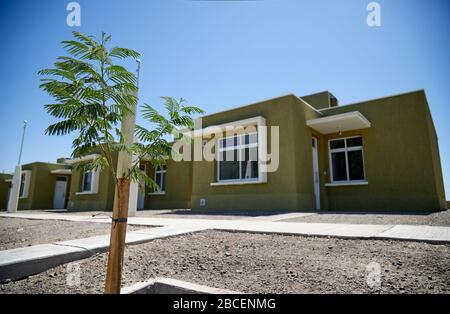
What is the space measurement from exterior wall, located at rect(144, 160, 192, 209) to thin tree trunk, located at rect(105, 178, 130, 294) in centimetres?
1177

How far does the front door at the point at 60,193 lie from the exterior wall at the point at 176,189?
971 centimetres

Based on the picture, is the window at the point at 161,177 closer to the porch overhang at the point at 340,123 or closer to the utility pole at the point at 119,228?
the porch overhang at the point at 340,123

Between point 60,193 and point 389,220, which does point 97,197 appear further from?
point 389,220

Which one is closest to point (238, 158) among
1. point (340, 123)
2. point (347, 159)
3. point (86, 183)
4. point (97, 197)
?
point (340, 123)

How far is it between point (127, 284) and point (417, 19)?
7071 millimetres

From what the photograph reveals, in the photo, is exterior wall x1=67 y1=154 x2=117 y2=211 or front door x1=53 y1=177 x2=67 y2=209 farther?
front door x1=53 y1=177 x2=67 y2=209

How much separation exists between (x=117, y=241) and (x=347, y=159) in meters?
10.0

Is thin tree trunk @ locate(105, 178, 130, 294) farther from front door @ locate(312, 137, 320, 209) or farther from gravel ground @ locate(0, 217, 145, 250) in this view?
front door @ locate(312, 137, 320, 209)

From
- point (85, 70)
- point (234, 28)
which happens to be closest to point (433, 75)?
point (234, 28)

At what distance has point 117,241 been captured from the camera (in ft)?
5.27

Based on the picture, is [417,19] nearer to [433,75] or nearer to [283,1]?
[433,75]

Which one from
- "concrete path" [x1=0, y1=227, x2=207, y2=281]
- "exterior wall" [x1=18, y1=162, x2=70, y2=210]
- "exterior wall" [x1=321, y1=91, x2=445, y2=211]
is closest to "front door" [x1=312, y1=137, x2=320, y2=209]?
"exterior wall" [x1=321, y1=91, x2=445, y2=211]

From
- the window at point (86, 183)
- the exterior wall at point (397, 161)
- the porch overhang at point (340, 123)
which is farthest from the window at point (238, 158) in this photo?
the window at point (86, 183)

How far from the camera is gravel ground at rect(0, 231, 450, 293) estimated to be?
197cm
